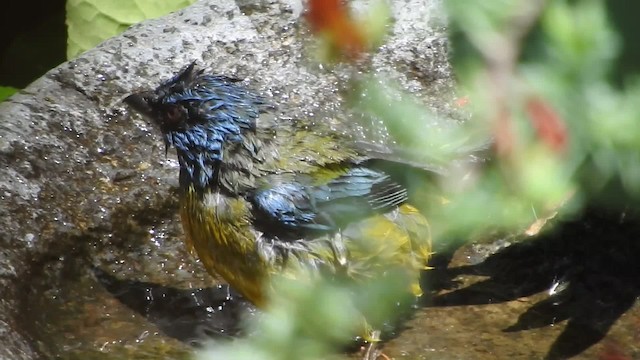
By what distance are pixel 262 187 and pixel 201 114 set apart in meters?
0.37

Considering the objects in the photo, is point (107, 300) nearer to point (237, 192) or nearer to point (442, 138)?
point (237, 192)

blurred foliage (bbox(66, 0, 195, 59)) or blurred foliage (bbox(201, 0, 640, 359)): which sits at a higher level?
blurred foliage (bbox(201, 0, 640, 359))

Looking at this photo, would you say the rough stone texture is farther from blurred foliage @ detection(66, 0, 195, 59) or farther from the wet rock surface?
blurred foliage @ detection(66, 0, 195, 59)

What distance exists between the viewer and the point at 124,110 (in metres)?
4.03

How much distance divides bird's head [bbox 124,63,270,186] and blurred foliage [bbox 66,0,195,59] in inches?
67.0

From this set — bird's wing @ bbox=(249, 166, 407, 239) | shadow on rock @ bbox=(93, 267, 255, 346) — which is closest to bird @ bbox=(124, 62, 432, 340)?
bird's wing @ bbox=(249, 166, 407, 239)

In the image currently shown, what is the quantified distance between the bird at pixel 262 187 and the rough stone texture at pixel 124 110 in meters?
0.25

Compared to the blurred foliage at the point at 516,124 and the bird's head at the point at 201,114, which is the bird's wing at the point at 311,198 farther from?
the blurred foliage at the point at 516,124

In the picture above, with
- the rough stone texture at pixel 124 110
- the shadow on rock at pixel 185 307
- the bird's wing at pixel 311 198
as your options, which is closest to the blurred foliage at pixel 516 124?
the rough stone texture at pixel 124 110

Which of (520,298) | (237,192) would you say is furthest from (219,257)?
(520,298)

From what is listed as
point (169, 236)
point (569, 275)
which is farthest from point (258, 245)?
point (569, 275)

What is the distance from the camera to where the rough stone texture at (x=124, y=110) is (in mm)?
3445

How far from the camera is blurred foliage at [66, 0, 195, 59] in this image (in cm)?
535

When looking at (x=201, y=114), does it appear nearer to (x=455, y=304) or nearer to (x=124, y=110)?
(x=124, y=110)
